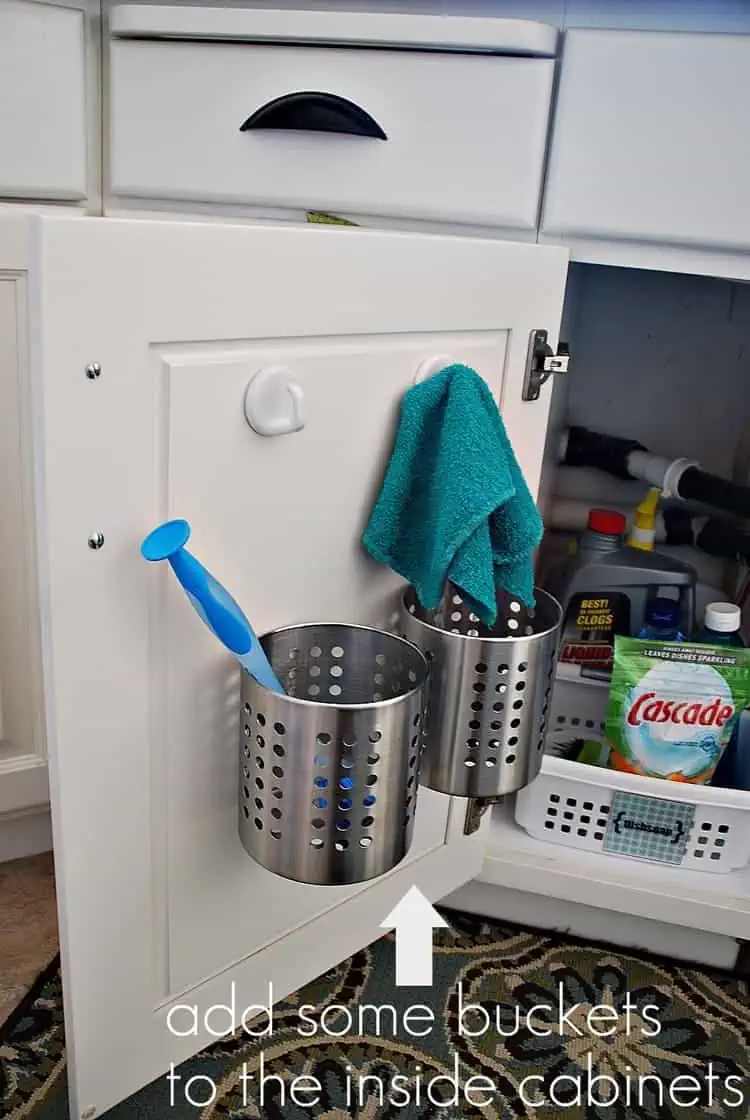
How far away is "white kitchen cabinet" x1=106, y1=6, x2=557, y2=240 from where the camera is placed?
0.77m

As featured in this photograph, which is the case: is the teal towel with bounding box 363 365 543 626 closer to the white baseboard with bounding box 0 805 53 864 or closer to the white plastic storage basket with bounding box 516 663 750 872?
the white plastic storage basket with bounding box 516 663 750 872

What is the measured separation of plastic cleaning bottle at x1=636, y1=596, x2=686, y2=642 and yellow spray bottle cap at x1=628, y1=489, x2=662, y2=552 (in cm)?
9

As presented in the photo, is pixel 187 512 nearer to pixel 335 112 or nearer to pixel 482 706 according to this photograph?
pixel 482 706

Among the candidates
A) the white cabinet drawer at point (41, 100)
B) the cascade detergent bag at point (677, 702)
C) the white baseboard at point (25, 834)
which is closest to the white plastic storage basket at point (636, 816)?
the cascade detergent bag at point (677, 702)

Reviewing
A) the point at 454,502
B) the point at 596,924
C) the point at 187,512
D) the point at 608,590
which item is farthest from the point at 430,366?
the point at 596,924

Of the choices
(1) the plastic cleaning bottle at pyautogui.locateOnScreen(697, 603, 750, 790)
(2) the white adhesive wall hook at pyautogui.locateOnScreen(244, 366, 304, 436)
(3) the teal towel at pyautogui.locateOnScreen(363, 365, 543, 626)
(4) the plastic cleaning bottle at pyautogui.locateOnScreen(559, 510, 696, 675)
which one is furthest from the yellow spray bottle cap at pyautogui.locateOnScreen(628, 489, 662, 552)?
(2) the white adhesive wall hook at pyautogui.locateOnScreen(244, 366, 304, 436)

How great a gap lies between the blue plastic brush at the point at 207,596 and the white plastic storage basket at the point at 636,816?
0.40 meters

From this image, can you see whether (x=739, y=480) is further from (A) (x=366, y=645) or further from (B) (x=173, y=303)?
(B) (x=173, y=303)

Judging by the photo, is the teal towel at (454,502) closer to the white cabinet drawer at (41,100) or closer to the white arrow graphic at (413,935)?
the white arrow graphic at (413,935)

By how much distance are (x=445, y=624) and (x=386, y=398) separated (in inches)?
9.2

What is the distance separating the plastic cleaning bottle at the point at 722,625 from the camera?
91 centimetres

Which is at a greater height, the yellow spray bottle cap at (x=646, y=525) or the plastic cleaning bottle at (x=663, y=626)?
the yellow spray bottle cap at (x=646, y=525)

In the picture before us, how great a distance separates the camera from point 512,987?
84 cm

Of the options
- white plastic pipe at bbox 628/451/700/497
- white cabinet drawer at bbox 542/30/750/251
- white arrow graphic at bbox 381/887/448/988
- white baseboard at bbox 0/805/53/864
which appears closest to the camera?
white cabinet drawer at bbox 542/30/750/251
